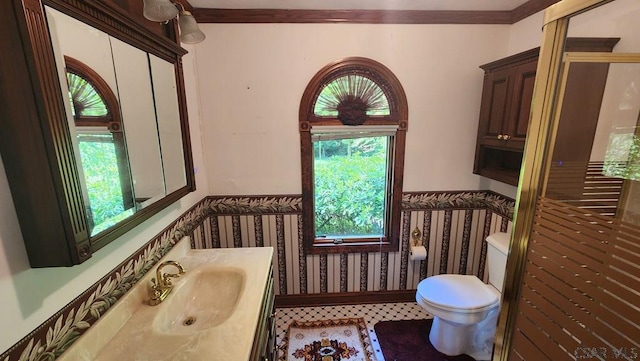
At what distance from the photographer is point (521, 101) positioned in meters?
1.63

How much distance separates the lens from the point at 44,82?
65 cm

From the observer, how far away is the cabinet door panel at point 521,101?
156cm

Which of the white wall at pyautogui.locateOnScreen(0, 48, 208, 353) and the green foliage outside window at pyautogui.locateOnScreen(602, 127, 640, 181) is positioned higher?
the green foliage outside window at pyautogui.locateOnScreen(602, 127, 640, 181)

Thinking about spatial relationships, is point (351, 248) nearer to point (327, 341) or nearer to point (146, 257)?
point (327, 341)

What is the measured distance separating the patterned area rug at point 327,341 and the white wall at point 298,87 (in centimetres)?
109

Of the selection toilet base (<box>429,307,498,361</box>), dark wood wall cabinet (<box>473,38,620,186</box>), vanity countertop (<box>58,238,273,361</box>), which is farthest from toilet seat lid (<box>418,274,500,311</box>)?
vanity countertop (<box>58,238,273,361</box>)

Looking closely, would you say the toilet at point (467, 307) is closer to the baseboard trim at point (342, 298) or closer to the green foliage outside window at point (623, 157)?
the baseboard trim at point (342, 298)

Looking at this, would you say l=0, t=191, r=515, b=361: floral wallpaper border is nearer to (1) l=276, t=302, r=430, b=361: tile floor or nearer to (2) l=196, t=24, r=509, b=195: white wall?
(2) l=196, t=24, r=509, b=195: white wall

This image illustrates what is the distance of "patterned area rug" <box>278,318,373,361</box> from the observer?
1.83 metres

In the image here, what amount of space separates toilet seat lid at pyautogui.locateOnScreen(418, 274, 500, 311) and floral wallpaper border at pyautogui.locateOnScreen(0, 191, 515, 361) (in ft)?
1.92

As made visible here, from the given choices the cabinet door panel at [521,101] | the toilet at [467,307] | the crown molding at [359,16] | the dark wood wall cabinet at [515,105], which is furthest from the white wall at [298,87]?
the toilet at [467,307]

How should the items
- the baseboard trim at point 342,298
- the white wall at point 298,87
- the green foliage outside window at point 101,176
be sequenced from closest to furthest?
the green foliage outside window at point 101,176
the white wall at point 298,87
the baseboard trim at point 342,298

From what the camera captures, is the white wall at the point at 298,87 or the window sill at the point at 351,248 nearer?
the white wall at the point at 298,87

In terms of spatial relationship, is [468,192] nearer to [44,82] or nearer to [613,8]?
[613,8]
